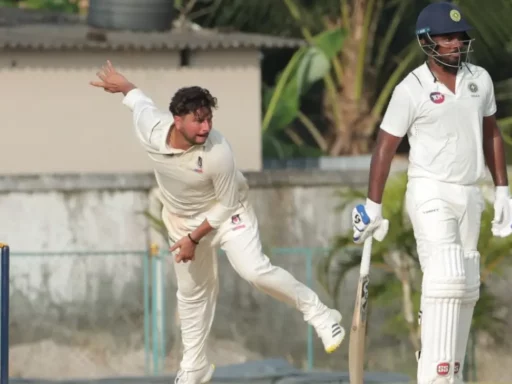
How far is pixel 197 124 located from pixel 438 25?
124 cm

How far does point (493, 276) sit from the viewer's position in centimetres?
1324

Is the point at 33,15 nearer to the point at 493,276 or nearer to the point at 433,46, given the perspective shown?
the point at 493,276

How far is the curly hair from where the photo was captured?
25.0 ft

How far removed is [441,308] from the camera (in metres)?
7.46

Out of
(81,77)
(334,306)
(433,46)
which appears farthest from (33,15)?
(433,46)

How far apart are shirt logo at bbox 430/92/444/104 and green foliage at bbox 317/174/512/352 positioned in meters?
3.96

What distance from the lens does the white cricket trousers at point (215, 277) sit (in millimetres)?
8023

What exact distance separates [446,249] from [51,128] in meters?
7.86

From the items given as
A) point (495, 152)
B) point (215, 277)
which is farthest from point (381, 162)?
point (215, 277)

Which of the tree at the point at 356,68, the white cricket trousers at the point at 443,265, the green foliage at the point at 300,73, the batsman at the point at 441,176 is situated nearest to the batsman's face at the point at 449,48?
the batsman at the point at 441,176

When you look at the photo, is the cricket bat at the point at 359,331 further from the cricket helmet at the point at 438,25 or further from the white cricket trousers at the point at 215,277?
the cricket helmet at the point at 438,25

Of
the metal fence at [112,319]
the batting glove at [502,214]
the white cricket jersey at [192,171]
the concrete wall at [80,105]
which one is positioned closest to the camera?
the white cricket jersey at [192,171]

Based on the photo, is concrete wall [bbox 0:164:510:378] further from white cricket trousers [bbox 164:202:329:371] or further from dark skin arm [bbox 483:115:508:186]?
dark skin arm [bbox 483:115:508:186]

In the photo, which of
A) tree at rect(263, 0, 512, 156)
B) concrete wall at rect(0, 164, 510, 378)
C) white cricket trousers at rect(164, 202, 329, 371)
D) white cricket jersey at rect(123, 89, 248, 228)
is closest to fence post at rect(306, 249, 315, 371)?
concrete wall at rect(0, 164, 510, 378)
